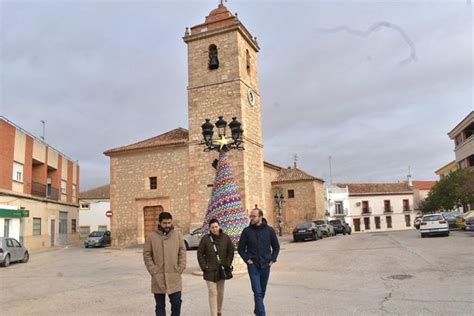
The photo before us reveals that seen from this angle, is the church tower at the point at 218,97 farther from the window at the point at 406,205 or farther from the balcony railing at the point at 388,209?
the window at the point at 406,205

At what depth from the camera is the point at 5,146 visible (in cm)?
2606

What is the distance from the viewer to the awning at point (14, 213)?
2473 cm

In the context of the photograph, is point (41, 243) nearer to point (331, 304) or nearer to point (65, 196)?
point (65, 196)

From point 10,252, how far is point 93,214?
33.4 meters

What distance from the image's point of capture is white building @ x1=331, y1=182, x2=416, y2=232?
61062 mm

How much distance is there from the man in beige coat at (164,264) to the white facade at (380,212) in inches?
2280

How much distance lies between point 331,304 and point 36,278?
920 cm

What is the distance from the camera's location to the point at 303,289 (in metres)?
8.90

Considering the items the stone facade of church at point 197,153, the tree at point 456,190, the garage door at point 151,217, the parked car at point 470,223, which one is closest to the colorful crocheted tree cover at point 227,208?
the stone facade of church at point 197,153

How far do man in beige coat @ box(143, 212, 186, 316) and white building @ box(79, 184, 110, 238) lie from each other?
4591cm

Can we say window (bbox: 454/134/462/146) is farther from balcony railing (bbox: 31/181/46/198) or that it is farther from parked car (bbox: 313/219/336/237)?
balcony railing (bbox: 31/181/46/198)

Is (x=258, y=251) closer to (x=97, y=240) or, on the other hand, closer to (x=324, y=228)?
(x=324, y=228)

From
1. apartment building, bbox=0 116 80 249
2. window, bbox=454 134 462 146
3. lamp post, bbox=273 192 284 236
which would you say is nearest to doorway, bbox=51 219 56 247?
apartment building, bbox=0 116 80 249

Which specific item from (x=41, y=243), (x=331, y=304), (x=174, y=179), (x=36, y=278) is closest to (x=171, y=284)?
(x=331, y=304)
